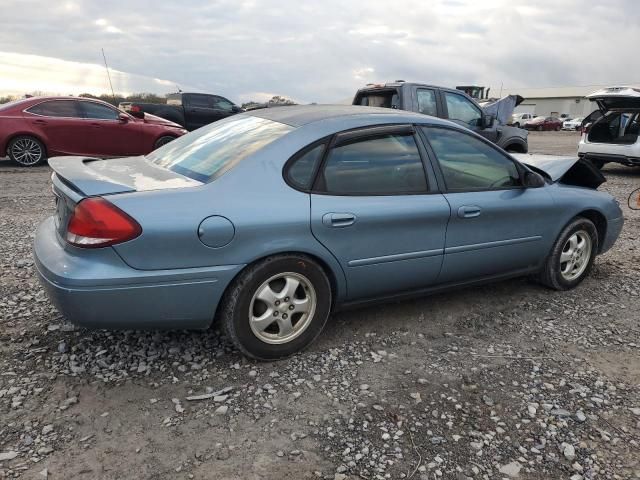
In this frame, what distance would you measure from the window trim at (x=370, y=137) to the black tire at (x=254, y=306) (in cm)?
46

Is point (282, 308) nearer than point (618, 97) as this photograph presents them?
Yes

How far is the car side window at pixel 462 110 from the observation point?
8751mm

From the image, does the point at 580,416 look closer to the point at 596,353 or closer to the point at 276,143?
the point at 596,353


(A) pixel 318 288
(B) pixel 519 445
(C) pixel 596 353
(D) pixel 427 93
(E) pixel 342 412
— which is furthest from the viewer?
(D) pixel 427 93

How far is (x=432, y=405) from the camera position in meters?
2.66

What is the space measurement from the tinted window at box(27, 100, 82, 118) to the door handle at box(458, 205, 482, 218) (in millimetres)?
8783

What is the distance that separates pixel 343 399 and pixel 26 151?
9349 millimetres

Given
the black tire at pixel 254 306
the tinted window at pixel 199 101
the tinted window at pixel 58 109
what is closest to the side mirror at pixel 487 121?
the black tire at pixel 254 306

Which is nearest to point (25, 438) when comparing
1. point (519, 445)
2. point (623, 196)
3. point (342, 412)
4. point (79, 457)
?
point (79, 457)

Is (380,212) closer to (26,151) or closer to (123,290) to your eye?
(123,290)

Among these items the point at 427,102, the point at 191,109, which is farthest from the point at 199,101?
the point at 427,102

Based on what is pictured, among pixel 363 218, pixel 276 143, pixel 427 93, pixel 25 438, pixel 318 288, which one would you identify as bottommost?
pixel 25 438

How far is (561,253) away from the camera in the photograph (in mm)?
4129

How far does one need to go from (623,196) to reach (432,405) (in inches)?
315
